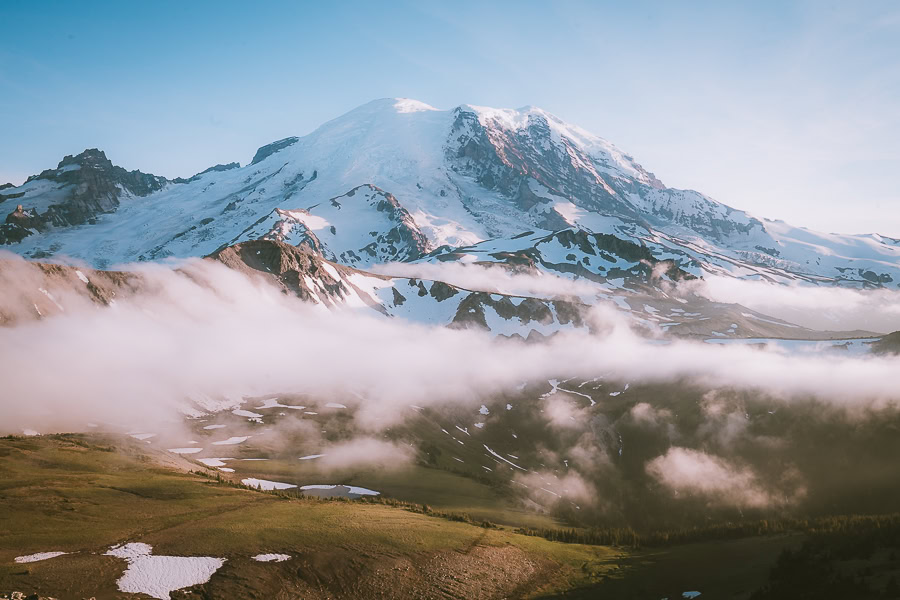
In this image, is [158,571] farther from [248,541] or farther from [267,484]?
[267,484]

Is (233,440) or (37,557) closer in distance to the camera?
(37,557)

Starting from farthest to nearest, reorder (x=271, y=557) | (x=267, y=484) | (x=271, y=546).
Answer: (x=267, y=484) < (x=271, y=546) < (x=271, y=557)

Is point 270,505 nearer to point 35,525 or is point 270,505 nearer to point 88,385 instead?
point 35,525

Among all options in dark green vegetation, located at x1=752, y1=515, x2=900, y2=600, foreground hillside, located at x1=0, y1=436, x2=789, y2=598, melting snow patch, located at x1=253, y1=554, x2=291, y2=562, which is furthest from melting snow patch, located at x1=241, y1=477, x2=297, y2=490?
dark green vegetation, located at x1=752, y1=515, x2=900, y2=600

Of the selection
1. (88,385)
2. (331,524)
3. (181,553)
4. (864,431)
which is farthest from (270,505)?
(864,431)

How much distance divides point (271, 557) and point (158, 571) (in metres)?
10.9

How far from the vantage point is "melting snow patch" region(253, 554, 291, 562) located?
59731 millimetres

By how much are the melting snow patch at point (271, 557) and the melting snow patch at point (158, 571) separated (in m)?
3.53

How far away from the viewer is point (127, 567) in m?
53.2

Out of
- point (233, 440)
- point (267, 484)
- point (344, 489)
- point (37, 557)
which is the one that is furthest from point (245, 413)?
point (37, 557)

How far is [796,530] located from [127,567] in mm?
82369

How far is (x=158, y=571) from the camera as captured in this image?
53.5 m

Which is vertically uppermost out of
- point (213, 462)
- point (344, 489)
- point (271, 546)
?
point (271, 546)

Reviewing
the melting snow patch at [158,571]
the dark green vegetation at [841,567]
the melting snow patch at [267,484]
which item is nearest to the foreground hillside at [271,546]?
the melting snow patch at [158,571]
